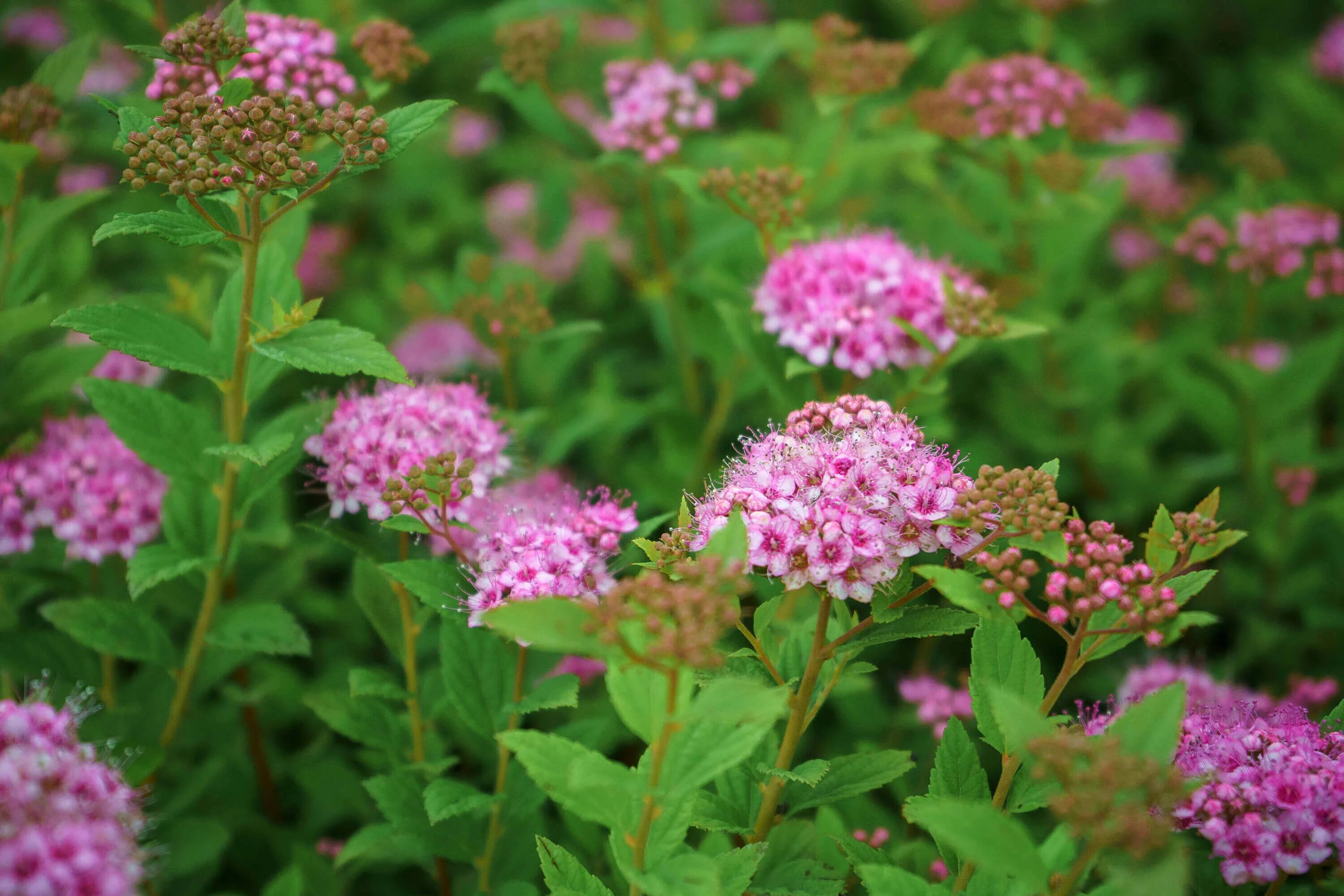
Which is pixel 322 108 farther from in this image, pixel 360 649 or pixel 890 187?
pixel 890 187

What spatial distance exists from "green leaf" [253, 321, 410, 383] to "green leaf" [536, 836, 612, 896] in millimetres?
889

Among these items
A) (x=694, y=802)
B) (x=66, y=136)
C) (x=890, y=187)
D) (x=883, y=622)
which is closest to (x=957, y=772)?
(x=883, y=622)

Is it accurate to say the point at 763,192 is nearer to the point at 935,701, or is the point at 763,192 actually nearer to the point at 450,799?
the point at 935,701

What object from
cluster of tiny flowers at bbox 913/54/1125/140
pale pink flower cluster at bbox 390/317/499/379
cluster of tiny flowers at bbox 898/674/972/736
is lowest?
cluster of tiny flowers at bbox 898/674/972/736

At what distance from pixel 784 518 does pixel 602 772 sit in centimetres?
53

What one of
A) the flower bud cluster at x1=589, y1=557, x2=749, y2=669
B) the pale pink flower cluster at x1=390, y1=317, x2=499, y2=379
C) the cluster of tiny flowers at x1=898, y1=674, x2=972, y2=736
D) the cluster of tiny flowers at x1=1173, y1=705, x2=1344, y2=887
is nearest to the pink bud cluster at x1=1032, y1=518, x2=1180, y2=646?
the cluster of tiny flowers at x1=1173, y1=705, x2=1344, y2=887

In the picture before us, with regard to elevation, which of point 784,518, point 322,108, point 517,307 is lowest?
point 517,307

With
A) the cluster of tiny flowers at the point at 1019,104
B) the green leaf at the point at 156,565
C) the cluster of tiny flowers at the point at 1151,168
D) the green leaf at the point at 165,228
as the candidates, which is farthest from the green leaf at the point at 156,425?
the cluster of tiny flowers at the point at 1151,168

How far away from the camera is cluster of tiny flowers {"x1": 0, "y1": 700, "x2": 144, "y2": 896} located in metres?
1.40

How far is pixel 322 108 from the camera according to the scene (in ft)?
8.22

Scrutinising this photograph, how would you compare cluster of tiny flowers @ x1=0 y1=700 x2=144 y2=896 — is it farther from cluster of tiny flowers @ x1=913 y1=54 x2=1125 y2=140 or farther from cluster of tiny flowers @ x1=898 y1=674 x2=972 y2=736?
cluster of tiny flowers @ x1=913 y1=54 x2=1125 y2=140

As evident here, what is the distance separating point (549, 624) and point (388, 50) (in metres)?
1.82

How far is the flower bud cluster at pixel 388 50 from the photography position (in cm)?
261

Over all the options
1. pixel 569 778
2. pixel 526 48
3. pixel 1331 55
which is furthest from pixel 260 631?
pixel 1331 55
